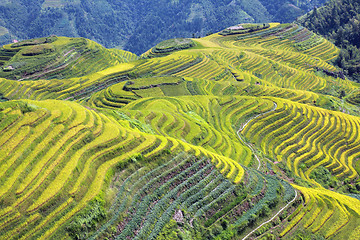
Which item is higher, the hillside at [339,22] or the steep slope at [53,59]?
the steep slope at [53,59]

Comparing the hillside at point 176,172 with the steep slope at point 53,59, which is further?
the steep slope at point 53,59

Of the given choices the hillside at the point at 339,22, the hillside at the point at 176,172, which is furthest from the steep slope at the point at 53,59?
the hillside at the point at 339,22

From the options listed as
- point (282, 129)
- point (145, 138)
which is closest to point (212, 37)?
point (282, 129)

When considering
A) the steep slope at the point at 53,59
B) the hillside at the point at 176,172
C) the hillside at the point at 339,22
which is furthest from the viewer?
the hillside at the point at 339,22

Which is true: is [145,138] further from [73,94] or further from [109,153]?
[73,94]

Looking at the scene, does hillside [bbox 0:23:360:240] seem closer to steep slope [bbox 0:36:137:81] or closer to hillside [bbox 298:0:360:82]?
steep slope [bbox 0:36:137:81]

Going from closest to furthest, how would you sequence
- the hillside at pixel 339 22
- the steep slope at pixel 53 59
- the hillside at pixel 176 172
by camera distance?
the hillside at pixel 176 172 < the steep slope at pixel 53 59 < the hillside at pixel 339 22

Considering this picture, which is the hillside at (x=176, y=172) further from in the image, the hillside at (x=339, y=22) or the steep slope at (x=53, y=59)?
the hillside at (x=339, y=22)

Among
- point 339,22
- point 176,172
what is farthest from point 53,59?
point 339,22

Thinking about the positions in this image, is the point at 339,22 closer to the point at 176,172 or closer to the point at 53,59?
the point at 53,59

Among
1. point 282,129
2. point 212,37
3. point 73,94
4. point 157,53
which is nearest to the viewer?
point 282,129

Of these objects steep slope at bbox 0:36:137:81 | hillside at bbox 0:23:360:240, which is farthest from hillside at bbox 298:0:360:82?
steep slope at bbox 0:36:137:81
